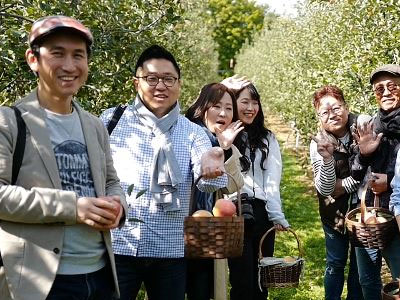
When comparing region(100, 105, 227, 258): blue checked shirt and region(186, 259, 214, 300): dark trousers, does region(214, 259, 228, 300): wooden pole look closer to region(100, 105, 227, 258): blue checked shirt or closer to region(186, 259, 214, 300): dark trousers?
region(186, 259, 214, 300): dark trousers

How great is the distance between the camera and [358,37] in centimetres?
628

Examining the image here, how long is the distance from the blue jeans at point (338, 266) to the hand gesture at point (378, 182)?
78 cm

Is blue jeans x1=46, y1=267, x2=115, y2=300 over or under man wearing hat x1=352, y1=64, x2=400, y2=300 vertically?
under

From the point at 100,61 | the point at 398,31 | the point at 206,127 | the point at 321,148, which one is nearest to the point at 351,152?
the point at 321,148

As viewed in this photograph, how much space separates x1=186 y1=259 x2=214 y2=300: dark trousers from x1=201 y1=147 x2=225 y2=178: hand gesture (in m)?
1.03

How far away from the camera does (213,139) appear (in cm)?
355

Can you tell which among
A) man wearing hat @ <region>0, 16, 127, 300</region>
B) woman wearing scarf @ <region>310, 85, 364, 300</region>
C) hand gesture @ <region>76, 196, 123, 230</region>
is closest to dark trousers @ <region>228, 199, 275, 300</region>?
woman wearing scarf @ <region>310, 85, 364, 300</region>

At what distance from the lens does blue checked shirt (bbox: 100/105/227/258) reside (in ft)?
9.43

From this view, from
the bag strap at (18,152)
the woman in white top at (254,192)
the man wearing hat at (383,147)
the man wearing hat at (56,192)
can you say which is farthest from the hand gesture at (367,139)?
the bag strap at (18,152)

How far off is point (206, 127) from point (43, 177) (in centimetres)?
199

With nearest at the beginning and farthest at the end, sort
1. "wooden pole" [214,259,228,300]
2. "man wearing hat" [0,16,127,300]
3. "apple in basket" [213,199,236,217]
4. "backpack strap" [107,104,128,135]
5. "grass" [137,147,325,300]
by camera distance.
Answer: "man wearing hat" [0,16,127,300] < "backpack strap" [107,104,128,135] < "apple in basket" [213,199,236,217] < "wooden pole" [214,259,228,300] < "grass" [137,147,325,300]

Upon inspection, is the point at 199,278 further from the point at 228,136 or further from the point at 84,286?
the point at 84,286

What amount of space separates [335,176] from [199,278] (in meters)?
1.28

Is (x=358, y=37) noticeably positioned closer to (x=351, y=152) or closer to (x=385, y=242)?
(x=351, y=152)
